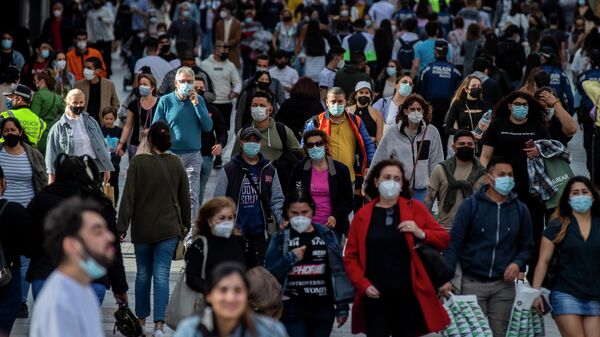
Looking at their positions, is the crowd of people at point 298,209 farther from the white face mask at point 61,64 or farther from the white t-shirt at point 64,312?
the white face mask at point 61,64

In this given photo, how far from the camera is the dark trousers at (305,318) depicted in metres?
10.2

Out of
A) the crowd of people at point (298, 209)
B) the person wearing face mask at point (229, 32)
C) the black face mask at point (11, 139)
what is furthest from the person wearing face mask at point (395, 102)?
the person wearing face mask at point (229, 32)

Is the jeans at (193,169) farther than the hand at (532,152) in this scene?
Yes

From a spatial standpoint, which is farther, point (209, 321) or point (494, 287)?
point (494, 287)

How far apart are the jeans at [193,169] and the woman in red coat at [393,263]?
4481 mm

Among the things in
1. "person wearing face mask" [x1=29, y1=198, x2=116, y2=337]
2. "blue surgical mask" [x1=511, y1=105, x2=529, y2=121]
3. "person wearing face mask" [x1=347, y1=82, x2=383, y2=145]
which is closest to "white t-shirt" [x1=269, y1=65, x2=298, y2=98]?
"person wearing face mask" [x1=347, y1=82, x2=383, y2=145]

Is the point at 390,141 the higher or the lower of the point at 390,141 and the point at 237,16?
the lower

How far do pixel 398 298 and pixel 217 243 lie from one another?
127 cm

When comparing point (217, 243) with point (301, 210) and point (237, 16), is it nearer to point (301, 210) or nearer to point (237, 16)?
point (301, 210)

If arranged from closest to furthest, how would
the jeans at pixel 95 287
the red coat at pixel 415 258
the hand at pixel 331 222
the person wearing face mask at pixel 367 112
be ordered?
1. the red coat at pixel 415 258
2. the jeans at pixel 95 287
3. the hand at pixel 331 222
4. the person wearing face mask at pixel 367 112

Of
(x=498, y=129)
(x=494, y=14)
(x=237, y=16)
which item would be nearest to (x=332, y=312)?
(x=498, y=129)

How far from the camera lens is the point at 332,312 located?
10.3 meters

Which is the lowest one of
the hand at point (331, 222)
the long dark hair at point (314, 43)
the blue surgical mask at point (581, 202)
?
the hand at point (331, 222)

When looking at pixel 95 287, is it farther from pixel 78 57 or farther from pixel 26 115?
pixel 78 57
